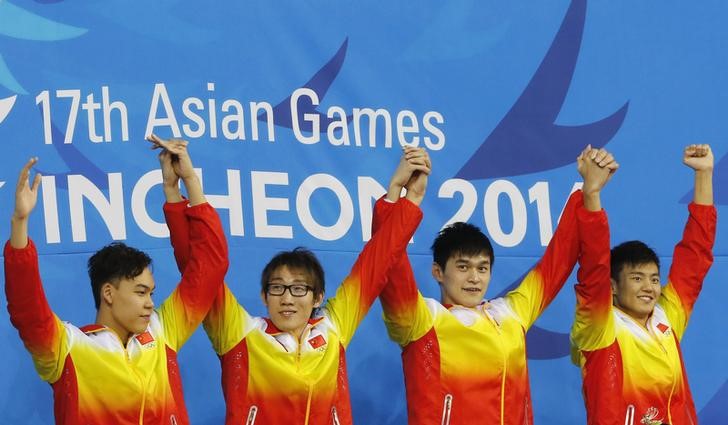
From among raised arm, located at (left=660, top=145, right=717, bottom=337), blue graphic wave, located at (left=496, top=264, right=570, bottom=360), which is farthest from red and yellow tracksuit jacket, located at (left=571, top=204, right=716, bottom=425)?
blue graphic wave, located at (left=496, top=264, right=570, bottom=360)

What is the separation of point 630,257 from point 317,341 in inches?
48.3

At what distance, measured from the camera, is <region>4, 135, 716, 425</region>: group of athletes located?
3836 mm

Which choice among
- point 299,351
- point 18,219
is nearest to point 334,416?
point 299,351

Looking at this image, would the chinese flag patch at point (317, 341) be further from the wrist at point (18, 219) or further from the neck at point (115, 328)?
the wrist at point (18, 219)

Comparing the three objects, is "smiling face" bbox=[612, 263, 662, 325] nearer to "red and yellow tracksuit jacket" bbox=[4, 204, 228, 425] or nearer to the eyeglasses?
the eyeglasses

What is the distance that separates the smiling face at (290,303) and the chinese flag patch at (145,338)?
0.40 metres

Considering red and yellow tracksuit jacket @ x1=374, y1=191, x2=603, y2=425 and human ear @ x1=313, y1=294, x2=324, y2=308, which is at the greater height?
human ear @ x1=313, y1=294, x2=324, y2=308

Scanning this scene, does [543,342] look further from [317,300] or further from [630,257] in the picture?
[317,300]

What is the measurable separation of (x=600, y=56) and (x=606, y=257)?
1.40m

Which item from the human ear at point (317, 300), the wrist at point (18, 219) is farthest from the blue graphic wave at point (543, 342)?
the wrist at point (18, 219)

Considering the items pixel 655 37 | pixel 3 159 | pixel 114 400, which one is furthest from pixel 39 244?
pixel 655 37

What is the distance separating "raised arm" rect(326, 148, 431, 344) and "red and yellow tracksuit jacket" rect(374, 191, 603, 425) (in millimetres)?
54

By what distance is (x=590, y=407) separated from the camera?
177 inches

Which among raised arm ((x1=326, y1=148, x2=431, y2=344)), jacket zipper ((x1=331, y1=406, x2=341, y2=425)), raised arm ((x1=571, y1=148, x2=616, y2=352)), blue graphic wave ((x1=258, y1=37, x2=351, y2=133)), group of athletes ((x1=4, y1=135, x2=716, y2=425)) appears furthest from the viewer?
blue graphic wave ((x1=258, y1=37, x2=351, y2=133))
